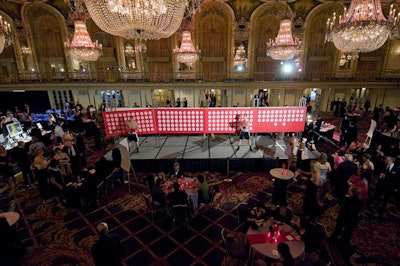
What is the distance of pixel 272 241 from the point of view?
3.98m

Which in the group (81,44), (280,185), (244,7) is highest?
(244,7)

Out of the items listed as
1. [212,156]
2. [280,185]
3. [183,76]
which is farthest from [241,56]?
[280,185]

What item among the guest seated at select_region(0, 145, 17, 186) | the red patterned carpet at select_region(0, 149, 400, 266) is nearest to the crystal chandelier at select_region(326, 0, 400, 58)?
the red patterned carpet at select_region(0, 149, 400, 266)

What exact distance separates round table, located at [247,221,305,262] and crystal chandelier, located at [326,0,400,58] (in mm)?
4920

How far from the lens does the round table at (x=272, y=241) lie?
372cm

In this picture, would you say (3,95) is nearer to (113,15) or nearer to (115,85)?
(115,85)

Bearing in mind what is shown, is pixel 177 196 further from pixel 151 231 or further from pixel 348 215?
pixel 348 215

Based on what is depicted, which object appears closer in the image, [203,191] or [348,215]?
[348,215]

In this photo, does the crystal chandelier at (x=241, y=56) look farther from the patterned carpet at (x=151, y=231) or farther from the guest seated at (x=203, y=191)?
the guest seated at (x=203, y=191)

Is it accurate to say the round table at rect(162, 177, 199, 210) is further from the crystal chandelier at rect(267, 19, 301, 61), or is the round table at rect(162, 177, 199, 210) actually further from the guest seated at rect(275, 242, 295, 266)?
the crystal chandelier at rect(267, 19, 301, 61)

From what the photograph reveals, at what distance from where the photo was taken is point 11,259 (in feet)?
14.6

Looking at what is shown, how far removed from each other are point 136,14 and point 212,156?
238 inches

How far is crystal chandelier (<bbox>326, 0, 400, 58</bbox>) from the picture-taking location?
5066 mm

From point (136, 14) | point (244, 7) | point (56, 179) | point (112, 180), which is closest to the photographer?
point (136, 14)
